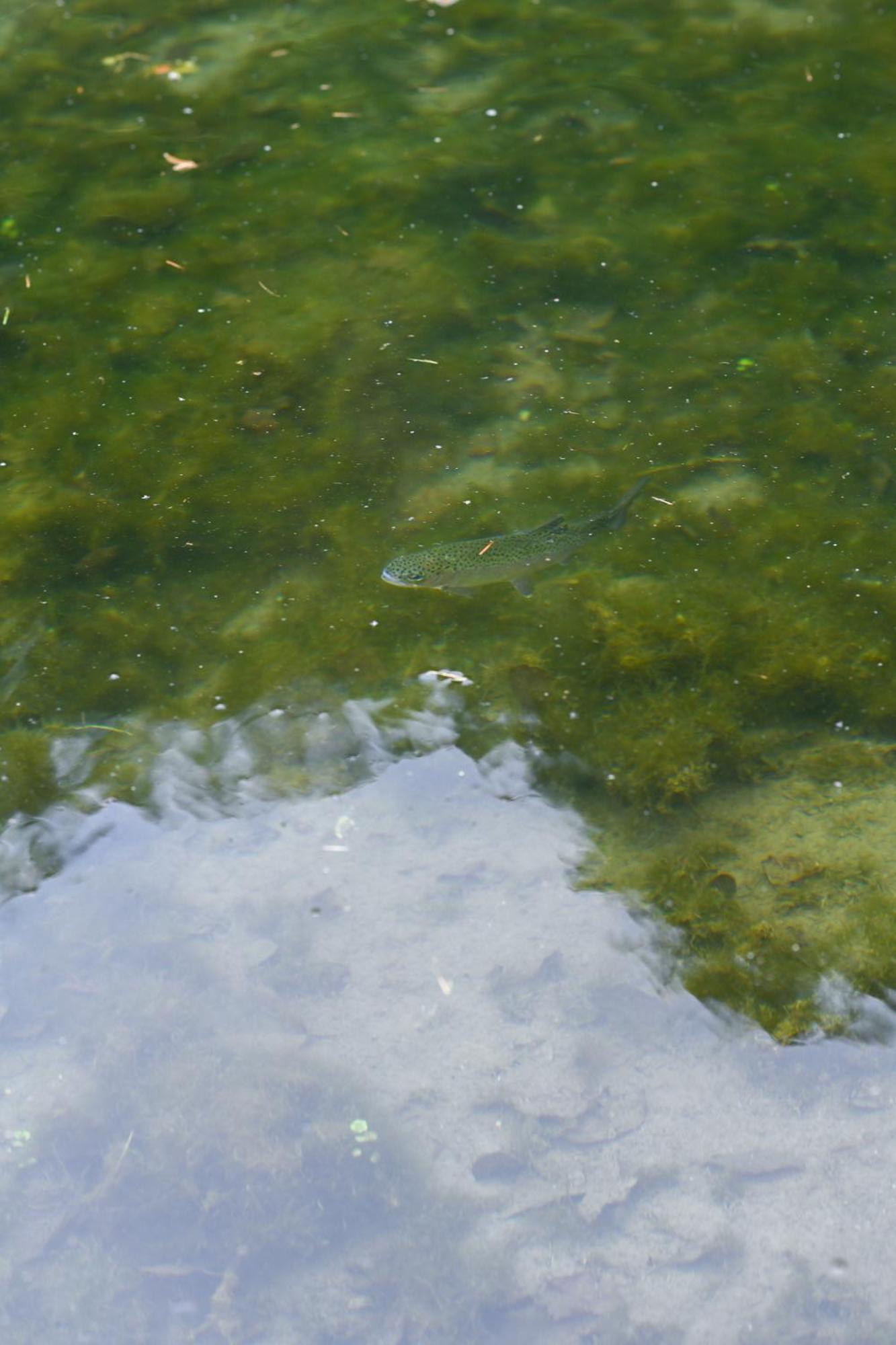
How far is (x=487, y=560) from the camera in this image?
4305mm

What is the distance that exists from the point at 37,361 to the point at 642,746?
10.5 ft

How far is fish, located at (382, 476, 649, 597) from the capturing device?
4.31m

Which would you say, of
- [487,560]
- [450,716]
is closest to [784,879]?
[450,716]

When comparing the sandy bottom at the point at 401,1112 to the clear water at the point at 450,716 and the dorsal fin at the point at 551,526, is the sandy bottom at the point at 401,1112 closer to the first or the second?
the clear water at the point at 450,716

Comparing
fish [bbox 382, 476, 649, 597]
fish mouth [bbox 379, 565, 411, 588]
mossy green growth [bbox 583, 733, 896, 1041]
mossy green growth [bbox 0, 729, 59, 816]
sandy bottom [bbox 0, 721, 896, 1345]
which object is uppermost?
fish [bbox 382, 476, 649, 597]

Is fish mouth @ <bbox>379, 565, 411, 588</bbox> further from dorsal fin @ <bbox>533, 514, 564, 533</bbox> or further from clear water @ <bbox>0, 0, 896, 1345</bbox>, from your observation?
dorsal fin @ <bbox>533, 514, 564, 533</bbox>

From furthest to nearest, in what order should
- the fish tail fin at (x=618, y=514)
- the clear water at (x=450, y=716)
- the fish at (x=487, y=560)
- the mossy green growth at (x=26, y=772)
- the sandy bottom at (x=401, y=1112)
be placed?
the fish tail fin at (x=618, y=514) → the fish at (x=487, y=560) → the mossy green growth at (x=26, y=772) → the clear water at (x=450, y=716) → the sandy bottom at (x=401, y=1112)

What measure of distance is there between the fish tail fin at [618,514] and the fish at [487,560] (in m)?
0.17

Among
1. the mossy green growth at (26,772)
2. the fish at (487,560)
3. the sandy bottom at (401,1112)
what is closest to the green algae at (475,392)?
the mossy green growth at (26,772)

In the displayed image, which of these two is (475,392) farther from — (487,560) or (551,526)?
(487,560)

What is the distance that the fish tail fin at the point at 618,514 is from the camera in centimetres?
461

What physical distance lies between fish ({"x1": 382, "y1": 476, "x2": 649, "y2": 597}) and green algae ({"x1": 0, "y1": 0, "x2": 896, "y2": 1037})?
4.6 inches

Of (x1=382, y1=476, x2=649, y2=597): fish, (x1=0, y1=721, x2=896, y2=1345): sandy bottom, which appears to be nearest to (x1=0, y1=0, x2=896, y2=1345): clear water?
(x1=0, y1=721, x2=896, y2=1345): sandy bottom

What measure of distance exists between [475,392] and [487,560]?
118 cm
